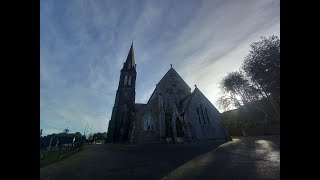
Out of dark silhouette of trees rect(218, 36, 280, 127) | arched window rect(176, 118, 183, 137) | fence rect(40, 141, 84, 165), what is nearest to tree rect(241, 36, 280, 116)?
dark silhouette of trees rect(218, 36, 280, 127)

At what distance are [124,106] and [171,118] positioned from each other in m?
12.8

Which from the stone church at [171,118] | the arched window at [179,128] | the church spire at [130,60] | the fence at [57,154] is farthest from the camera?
the church spire at [130,60]

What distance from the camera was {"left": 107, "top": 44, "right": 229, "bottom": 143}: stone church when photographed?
26672 mm

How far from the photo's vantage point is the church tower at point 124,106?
Result: 35.1 m

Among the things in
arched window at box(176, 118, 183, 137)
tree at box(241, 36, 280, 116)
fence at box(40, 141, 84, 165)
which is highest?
tree at box(241, 36, 280, 116)

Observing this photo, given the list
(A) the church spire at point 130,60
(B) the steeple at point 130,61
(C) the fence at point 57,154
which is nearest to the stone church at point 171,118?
(C) the fence at point 57,154

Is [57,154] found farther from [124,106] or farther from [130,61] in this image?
[130,61]

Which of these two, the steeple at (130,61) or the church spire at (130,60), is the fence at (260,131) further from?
the church spire at (130,60)

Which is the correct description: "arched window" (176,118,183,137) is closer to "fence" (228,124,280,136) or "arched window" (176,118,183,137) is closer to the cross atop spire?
"fence" (228,124,280,136)

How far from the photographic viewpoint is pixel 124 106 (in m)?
38.0
